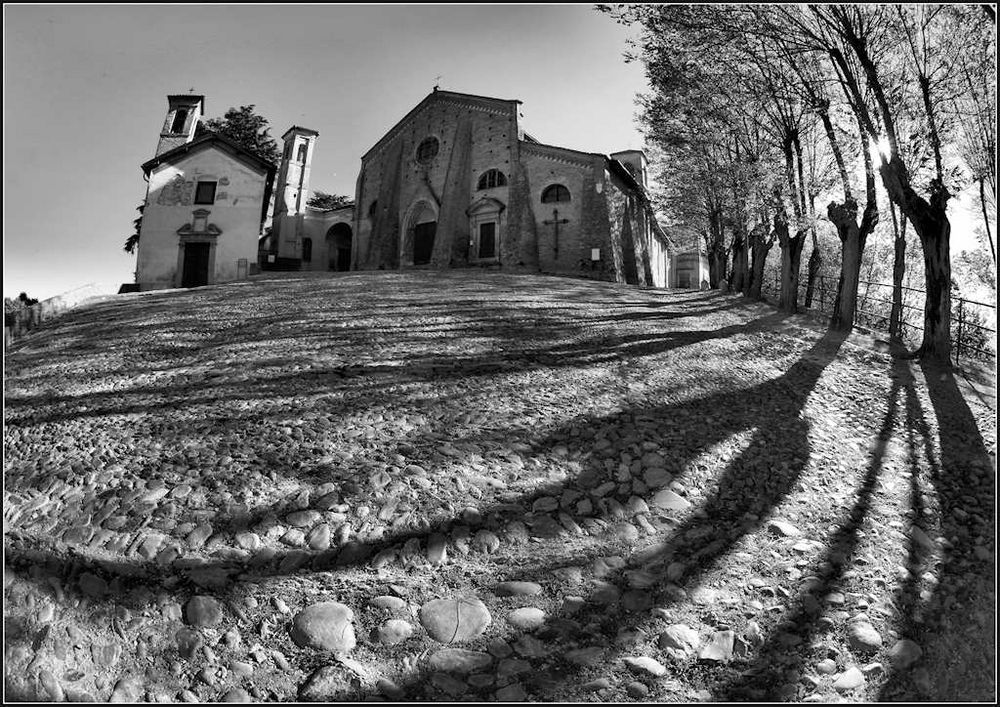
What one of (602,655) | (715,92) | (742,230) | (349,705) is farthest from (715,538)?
(742,230)

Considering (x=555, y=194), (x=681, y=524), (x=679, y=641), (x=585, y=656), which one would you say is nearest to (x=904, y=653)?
(x=679, y=641)

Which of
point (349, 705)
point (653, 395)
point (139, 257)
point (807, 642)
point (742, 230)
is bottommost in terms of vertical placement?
point (349, 705)

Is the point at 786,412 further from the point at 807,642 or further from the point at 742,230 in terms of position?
the point at 742,230

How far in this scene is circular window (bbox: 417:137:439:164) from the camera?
31516mm

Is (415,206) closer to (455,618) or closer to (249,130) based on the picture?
(249,130)

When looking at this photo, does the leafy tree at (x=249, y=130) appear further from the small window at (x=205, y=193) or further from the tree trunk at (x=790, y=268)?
the tree trunk at (x=790, y=268)

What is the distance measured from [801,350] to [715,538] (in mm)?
6603

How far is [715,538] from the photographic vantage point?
9.46ft

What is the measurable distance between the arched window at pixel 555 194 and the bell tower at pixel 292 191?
59.3ft

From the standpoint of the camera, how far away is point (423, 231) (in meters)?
31.2

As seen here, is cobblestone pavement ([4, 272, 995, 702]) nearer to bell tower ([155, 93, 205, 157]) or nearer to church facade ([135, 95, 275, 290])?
church facade ([135, 95, 275, 290])

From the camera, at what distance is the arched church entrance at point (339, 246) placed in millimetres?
35938

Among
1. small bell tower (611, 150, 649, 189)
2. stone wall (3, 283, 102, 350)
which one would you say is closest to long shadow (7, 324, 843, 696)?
stone wall (3, 283, 102, 350)

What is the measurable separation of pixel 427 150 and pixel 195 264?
15.8 m
